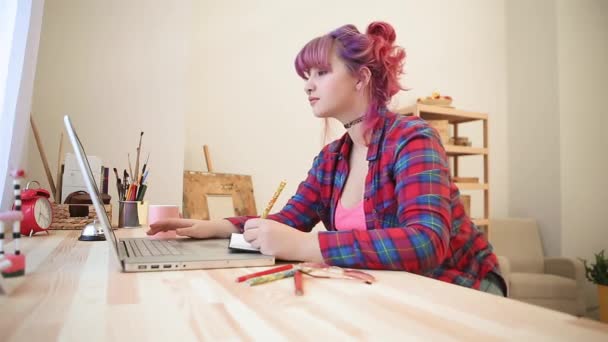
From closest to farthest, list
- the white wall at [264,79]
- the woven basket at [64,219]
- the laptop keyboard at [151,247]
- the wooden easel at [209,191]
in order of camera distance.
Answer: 1. the laptop keyboard at [151,247]
2. the woven basket at [64,219]
3. the wooden easel at [209,191]
4. the white wall at [264,79]

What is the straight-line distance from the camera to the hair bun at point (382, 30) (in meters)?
1.11

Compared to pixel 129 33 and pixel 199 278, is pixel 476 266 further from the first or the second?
pixel 129 33

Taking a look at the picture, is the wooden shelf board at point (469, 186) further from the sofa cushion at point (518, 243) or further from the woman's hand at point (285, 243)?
the woman's hand at point (285, 243)

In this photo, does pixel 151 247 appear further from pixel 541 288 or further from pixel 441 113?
pixel 541 288

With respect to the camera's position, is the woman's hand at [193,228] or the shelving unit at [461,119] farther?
the shelving unit at [461,119]

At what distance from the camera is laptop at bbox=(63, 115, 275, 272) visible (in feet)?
2.09

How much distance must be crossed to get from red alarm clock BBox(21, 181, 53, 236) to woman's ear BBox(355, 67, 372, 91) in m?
0.88

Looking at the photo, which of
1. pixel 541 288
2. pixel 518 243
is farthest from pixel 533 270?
pixel 541 288

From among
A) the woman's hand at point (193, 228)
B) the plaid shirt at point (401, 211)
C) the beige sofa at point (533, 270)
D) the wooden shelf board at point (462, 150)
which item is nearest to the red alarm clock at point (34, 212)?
the woman's hand at point (193, 228)

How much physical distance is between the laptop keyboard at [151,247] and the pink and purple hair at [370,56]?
0.57 m

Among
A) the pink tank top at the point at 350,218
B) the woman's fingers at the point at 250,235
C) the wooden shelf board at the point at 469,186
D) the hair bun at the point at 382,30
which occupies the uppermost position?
the hair bun at the point at 382,30

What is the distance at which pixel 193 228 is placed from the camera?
100 centimetres

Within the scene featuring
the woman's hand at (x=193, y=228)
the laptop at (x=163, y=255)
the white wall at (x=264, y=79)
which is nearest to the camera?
the laptop at (x=163, y=255)

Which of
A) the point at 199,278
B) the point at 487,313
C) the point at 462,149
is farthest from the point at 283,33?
the point at 487,313
